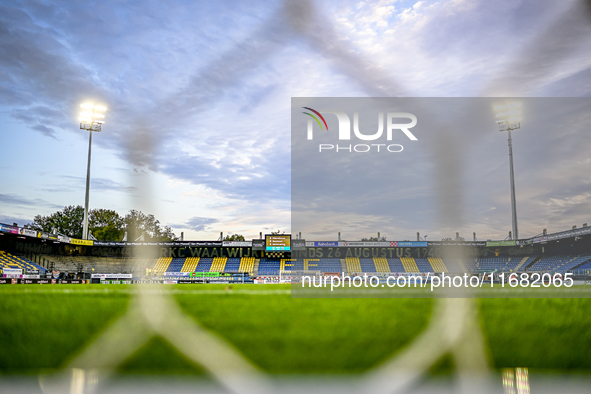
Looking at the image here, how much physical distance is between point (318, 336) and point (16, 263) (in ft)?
106

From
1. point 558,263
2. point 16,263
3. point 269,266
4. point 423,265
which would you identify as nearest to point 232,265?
point 269,266

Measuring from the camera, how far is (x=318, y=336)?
1.84 metres

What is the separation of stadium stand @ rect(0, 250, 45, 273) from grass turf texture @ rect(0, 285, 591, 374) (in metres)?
29.3

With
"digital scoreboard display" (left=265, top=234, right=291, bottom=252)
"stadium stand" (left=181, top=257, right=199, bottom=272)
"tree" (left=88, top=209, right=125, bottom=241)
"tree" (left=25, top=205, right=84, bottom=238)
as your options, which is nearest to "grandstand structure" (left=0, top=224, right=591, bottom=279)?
"stadium stand" (left=181, top=257, right=199, bottom=272)

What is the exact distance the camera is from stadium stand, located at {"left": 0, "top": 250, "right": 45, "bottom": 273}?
25.3 m

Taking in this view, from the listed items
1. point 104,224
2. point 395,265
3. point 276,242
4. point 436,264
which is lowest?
point 395,265

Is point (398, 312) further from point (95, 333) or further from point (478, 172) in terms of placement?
point (95, 333)

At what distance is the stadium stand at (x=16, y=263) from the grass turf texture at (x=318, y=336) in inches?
1155

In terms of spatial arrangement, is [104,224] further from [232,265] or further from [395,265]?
[395,265]

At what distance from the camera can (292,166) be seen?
12.5 ft

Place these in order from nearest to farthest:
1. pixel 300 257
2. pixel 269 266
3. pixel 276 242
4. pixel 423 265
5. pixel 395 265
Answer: pixel 276 242, pixel 423 265, pixel 269 266, pixel 395 265, pixel 300 257

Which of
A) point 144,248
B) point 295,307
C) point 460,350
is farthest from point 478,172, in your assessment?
point 144,248

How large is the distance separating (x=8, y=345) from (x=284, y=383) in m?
1.53

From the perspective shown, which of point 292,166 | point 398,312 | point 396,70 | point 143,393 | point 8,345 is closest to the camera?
point 396,70
